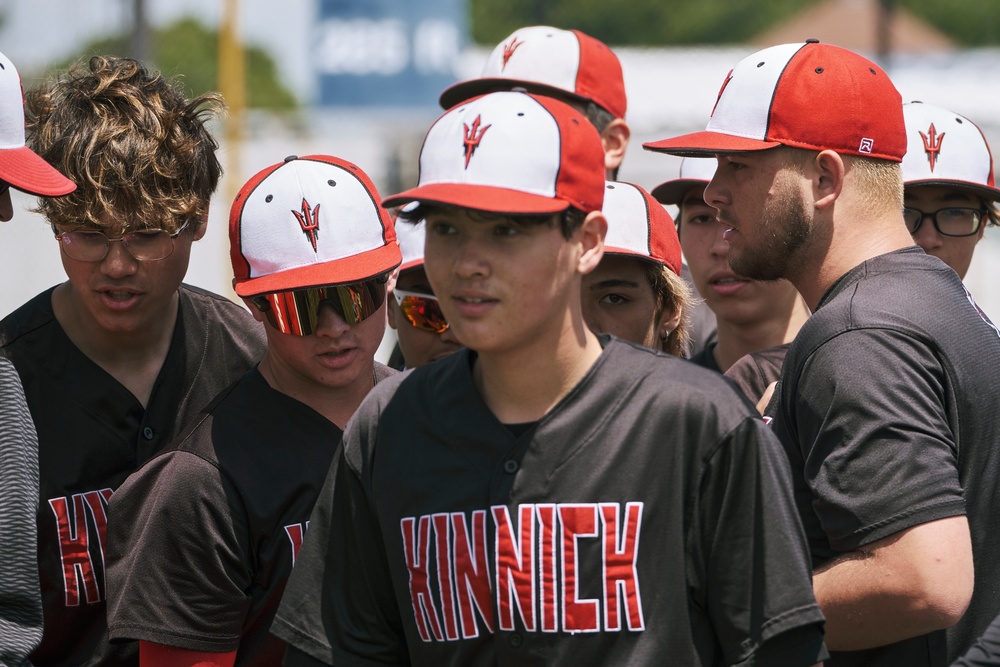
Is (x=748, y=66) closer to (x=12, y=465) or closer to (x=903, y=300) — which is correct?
(x=903, y=300)

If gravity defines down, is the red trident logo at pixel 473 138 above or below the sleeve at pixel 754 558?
above

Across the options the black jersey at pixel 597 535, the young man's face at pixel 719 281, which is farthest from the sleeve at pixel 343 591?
the young man's face at pixel 719 281

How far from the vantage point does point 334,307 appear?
305 centimetres

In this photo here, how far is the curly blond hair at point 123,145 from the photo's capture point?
3340 millimetres

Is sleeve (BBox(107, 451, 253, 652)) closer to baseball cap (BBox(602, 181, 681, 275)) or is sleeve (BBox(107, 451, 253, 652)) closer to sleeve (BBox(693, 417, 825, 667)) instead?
sleeve (BBox(693, 417, 825, 667))

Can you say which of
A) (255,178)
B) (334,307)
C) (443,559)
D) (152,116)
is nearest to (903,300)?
(443,559)

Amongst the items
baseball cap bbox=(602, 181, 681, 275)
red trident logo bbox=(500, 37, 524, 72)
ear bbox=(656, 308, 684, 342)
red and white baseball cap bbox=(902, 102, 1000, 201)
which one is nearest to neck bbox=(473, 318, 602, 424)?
baseball cap bbox=(602, 181, 681, 275)

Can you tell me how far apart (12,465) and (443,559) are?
85cm

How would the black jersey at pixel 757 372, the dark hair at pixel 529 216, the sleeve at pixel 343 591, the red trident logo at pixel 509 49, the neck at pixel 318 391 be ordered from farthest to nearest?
the red trident logo at pixel 509 49, the black jersey at pixel 757 372, the neck at pixel 318 391, the sleeve at pixel 343 591, the dark hair at pixel 529 216

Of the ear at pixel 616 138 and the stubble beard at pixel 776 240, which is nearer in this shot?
the stubble beard at pixel 776 240

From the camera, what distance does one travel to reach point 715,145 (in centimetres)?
292

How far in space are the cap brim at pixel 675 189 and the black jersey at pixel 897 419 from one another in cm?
149

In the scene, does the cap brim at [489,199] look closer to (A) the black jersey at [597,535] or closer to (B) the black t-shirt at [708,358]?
(A) the black jersey at [597,535]

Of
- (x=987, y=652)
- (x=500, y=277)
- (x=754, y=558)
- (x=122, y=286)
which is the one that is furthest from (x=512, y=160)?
(x=122, y=286)
